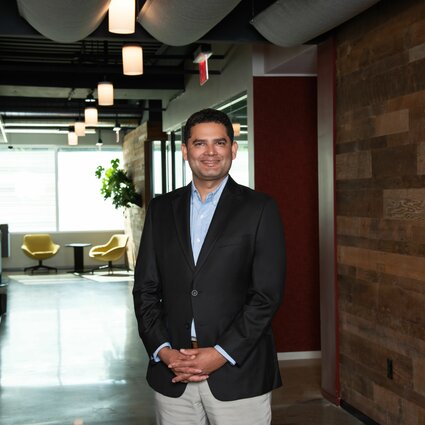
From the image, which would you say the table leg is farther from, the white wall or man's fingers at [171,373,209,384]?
man's fingers at [171,373,209,384]

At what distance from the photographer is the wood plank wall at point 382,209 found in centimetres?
420

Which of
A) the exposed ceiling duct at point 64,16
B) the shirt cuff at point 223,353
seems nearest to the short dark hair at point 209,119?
the shirt cuff at point 223,353

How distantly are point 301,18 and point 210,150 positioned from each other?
104 inches

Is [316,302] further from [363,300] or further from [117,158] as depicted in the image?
[117,158]

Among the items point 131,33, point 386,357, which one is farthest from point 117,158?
point 386,357

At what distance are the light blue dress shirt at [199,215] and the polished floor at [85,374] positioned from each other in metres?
2.84

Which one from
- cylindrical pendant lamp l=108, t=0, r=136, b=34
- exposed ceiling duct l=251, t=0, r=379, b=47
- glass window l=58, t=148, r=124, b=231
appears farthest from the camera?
glass window l=58, t=148, r=124, b=231

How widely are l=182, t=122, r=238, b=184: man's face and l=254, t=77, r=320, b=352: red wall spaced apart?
14.7ft

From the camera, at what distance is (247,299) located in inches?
97.3

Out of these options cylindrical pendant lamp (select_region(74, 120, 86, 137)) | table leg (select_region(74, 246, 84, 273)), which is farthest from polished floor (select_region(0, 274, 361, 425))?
table leg (select_region(74, 246, 84, 273))

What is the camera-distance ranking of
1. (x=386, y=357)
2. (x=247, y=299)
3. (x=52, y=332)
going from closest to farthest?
(x=247, y=299) → (x=386, y=357) → (x=52, y=332)

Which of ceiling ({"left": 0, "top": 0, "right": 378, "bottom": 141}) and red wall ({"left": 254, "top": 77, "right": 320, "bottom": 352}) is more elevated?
ceiling ({"left": 0, "top": 0, "right": 378, "bottom": 141})

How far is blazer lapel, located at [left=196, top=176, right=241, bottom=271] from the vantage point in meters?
2.46

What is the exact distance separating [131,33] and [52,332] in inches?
178
